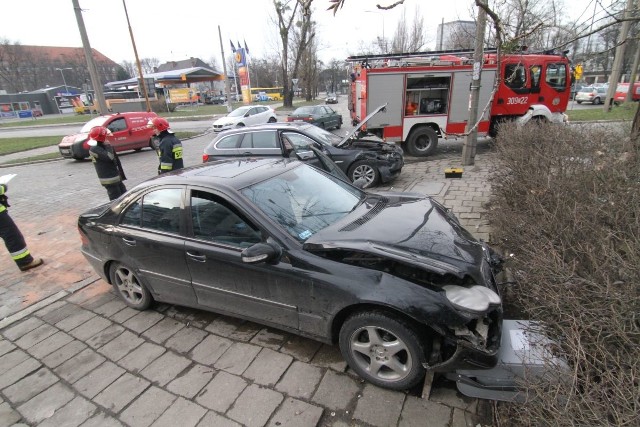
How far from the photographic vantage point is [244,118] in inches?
813

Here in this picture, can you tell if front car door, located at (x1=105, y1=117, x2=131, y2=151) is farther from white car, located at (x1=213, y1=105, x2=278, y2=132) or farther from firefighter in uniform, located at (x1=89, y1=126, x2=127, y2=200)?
firefighter in uniform, located at (x1=89, y1=126, x2=127, y2=200)

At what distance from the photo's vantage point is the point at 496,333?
230cm

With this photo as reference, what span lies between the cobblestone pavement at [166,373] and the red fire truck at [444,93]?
28.1ft

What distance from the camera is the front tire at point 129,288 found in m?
3.70

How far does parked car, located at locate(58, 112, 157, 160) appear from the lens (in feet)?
43.2

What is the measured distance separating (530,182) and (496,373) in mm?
2283

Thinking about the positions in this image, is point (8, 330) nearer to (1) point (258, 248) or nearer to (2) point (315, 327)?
(1) point (258, 248)

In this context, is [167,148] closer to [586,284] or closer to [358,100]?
[586,284]

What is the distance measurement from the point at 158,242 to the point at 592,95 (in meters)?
35.1

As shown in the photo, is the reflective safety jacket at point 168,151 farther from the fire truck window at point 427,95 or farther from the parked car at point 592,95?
the parked car at point 592,95

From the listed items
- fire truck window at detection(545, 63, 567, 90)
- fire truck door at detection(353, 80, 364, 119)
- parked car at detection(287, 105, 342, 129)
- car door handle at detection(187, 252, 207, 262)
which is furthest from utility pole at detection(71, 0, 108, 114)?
fire truck window at detection(545, 63, 567, 90)

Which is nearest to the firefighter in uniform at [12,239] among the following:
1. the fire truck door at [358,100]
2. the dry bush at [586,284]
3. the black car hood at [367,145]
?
the black car hood at [367,145]

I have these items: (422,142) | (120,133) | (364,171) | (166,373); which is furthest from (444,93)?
(120,133)

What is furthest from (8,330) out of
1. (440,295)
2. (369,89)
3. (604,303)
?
(369,89)
